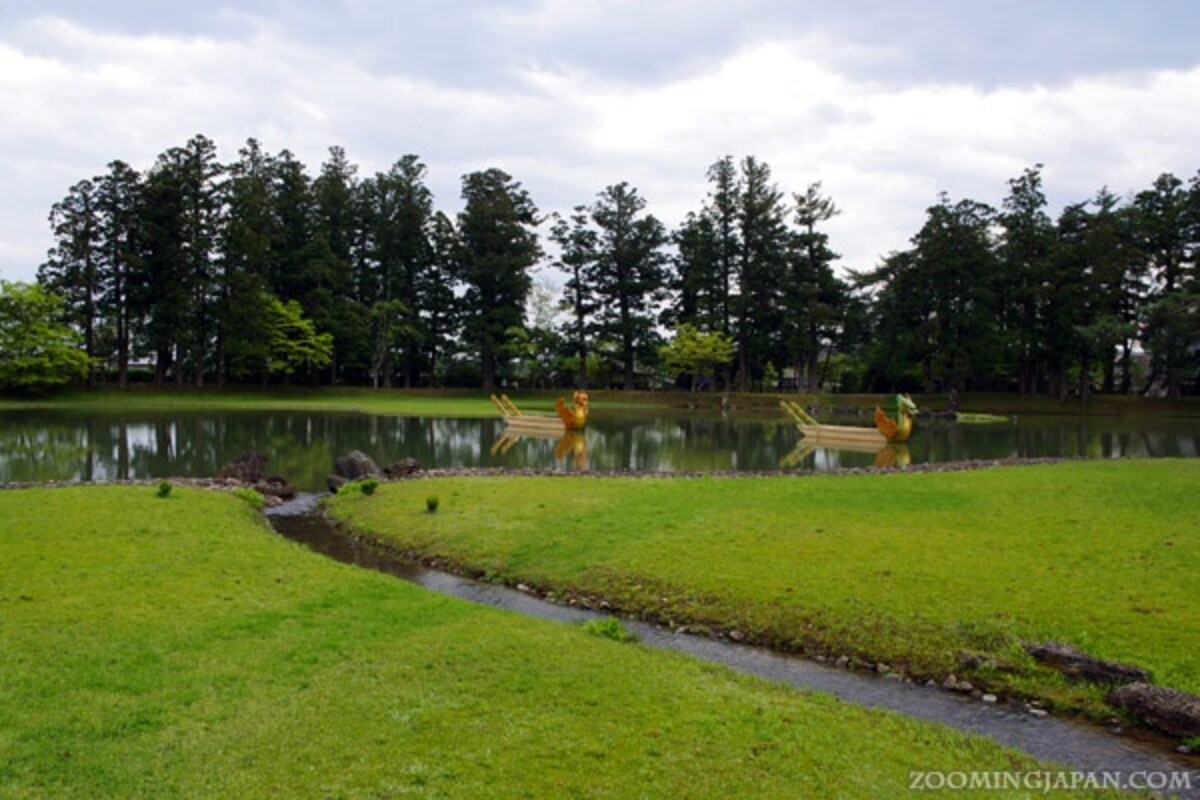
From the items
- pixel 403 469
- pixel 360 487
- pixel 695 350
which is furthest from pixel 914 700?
pixel 695 350

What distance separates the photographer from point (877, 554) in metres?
11.9

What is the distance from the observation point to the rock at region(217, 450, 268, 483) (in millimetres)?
21109

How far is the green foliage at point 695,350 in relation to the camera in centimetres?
6681

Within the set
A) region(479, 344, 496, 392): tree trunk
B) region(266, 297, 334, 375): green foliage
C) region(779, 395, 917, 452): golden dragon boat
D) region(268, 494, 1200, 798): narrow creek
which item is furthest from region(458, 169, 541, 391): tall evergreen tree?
region(268, 494, 1200, 798): narrow creek

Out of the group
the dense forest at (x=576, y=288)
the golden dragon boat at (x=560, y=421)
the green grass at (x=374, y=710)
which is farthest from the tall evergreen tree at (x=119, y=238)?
the green grass at (x=374, y=710)

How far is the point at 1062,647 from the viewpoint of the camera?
8445mm

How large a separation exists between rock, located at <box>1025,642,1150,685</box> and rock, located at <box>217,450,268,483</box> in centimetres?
1820

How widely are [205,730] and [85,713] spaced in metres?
1.06

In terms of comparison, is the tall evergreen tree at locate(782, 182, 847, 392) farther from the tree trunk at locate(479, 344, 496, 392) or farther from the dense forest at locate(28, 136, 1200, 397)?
the tree trunk at locate(479, 344, 496, 392)

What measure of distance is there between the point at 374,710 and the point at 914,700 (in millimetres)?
5119

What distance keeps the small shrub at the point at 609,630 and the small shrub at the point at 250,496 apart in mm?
11268

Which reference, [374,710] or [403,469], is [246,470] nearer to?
[403,469]

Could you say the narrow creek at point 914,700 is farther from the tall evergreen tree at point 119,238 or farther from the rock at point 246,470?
the tall evergreen tree at point 119,238

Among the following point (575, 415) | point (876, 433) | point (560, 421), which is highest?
point (575, 415)
